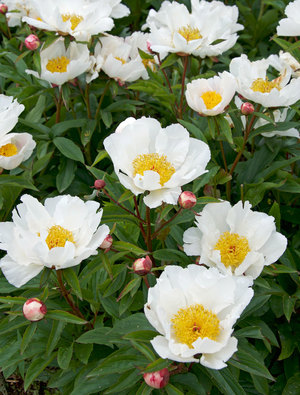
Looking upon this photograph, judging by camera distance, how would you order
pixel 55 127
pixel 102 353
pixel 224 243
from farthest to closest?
pixel 55 127 → pixel 102 353 → pixel 224 243

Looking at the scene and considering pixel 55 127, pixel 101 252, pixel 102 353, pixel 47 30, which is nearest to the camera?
pixel 101 252

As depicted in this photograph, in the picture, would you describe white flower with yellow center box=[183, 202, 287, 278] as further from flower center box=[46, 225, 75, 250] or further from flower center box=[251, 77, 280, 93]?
flower center box=[251, 77, 280, 93]

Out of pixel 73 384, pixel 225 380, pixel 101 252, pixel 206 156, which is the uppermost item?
pixel 206 156

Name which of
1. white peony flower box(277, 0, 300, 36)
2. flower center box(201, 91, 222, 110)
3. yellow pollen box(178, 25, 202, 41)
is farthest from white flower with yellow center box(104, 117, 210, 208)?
white peony flower box(277, 0, 300, 36)

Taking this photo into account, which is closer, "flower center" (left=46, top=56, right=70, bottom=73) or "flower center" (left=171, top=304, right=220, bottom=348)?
"flower center" (left=171, top=304, right=220, bottom=348)

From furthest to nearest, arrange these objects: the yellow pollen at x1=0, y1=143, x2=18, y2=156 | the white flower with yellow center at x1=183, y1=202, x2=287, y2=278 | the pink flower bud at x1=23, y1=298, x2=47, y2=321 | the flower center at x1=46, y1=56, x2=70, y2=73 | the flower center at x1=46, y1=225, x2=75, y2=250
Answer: the flower center at x1=46, y1=56, x2=70, y2=73
the yellow pollen at x1=0, y1=143, x2=18, y2=156
the white flower with yellow center at x1=183, y1=202, x2=287, y2=278
the flower center at x1=46, y1=225, x2=75, y2=250
the pink flower bud at x1=23, y1=298, x2=47, y2=321

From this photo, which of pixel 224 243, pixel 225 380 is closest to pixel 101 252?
pixel 224 243

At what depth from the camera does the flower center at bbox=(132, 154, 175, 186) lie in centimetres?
152

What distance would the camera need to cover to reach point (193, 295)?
134cm

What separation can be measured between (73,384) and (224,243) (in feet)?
2.34

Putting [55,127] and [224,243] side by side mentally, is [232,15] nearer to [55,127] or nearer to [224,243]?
[55,127]

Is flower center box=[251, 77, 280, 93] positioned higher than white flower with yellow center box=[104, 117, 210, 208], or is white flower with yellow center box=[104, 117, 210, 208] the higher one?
white flower with yellow center box=[104, 117, 210, 208]

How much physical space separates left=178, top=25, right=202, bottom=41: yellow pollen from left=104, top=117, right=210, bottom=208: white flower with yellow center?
82 cm

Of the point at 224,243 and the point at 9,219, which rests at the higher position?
the point at 224,243
